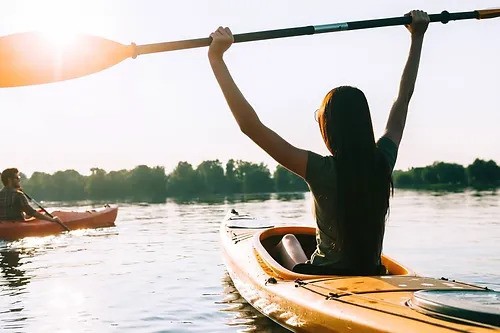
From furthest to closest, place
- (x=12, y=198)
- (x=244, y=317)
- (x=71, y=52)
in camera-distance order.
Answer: (x=12, y=198) → (x=244, y=317) → (x=71, y=52)

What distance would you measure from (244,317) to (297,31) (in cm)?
273

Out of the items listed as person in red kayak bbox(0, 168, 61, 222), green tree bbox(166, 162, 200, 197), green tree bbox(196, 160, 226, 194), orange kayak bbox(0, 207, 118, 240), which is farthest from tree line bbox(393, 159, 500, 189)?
person in red kayak bbox(0, 168, 61, 222)

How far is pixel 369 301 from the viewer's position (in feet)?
12.2

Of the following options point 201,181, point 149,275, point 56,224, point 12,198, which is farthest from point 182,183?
point 149,275

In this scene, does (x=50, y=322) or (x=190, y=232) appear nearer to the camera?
(x=50, y=322)

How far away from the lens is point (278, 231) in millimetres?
7684

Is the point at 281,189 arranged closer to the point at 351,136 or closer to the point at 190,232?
the point at 190,232

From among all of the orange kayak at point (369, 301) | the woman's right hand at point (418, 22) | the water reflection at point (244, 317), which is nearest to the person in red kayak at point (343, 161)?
the orange kayak at point (369, 301)

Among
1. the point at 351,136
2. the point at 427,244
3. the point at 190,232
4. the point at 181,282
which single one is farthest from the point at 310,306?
the point at 190,232

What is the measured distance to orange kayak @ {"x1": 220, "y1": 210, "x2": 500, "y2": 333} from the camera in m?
3.18

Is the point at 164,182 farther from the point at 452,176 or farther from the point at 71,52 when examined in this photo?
the point at 71,52

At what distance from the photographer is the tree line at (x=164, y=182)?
76812 millimetres

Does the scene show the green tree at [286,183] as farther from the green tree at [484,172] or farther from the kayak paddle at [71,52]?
the kayak paddle at [71,52]

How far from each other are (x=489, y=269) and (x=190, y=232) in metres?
8.35
